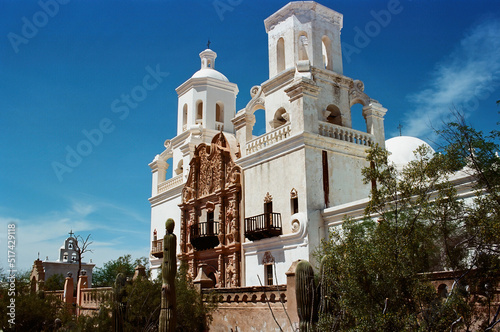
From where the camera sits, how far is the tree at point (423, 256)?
8.03 meters

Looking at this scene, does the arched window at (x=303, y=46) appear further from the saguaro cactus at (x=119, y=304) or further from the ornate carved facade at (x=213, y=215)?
the saguaro cactus at (x=119, y=304)

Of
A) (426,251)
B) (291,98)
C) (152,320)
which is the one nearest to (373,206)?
(426,251)

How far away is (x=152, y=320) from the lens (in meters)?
14.7

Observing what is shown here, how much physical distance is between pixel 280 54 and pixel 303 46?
1174 mm

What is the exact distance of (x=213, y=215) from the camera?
23.1m

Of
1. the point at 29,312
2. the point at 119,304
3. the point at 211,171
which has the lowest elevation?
the point at 29,312

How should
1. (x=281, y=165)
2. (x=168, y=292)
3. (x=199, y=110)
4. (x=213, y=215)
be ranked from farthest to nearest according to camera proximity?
(x=199, y=110) < (x=213, y=215) < (x=281, y=165) < (x=168, y=292)

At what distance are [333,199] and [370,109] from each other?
5.01 meters

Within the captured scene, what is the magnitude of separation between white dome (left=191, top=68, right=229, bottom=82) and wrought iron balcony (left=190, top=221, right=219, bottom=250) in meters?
9.33

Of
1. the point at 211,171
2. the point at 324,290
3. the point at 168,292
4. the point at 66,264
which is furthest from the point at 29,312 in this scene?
the point at 66,264

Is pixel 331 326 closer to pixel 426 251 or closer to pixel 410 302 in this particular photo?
pixel 410 302

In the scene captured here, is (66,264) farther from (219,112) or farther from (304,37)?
(304,37)

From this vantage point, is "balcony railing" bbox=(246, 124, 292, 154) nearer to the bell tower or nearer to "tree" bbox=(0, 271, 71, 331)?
the bell tower

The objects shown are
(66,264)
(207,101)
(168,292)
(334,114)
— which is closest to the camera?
(168,292)
